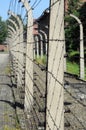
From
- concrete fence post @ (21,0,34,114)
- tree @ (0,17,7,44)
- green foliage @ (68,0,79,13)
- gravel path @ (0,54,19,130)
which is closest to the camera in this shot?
gravel path @ (0,54,19,130)

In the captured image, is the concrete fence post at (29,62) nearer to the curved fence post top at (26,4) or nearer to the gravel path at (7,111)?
the curved fence post top at (26,4)

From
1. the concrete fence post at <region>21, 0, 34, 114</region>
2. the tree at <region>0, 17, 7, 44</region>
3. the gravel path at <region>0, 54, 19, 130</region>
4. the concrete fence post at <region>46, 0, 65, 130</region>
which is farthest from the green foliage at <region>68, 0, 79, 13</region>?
A: the tree at <region>0, 17, 7, 44</region>

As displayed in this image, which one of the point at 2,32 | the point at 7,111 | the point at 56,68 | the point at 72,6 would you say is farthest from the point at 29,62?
the point at 2,32

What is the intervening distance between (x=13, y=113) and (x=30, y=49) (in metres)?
1.43

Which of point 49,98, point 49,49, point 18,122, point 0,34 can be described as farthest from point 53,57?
point 0,34

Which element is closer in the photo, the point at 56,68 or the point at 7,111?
the point at 56,68

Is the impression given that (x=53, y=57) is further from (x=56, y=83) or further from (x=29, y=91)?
(x=29, y=91)

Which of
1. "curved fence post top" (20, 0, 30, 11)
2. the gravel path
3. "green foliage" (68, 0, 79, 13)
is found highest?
"green foliage" (68, 0, 79, 13)

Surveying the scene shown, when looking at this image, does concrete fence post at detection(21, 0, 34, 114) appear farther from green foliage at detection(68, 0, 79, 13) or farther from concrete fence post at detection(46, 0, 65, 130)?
green foliage at detection(68, 0, 79, 13)

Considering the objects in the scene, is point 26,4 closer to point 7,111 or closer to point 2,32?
point 7,111

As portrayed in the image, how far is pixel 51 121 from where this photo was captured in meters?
5.93

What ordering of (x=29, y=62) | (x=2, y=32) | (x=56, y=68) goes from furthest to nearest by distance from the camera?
(x=2, y=32), (x=29, y=62), (x=56, y=68)

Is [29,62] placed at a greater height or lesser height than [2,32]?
greater

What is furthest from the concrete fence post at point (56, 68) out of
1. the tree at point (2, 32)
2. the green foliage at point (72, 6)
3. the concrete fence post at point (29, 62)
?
the tree at point (2, 32)
